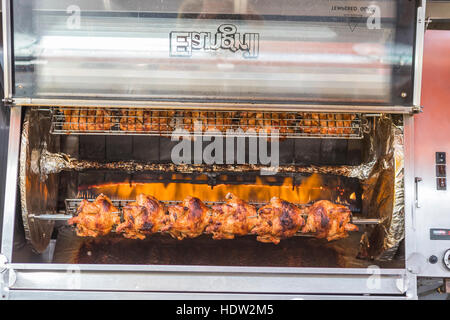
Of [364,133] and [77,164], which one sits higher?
[364,133]

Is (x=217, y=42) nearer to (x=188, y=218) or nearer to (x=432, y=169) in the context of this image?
(x=188, y=218)

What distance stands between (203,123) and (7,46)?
1.03 meters

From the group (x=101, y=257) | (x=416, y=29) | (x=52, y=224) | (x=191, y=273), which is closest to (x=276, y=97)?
(x=416, y=29)

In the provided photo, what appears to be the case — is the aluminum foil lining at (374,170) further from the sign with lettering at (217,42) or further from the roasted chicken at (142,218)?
the sign with lettering at (217,42)

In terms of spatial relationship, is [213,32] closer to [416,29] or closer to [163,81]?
[163,81]

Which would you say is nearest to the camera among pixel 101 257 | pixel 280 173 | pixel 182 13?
pixel 182 13

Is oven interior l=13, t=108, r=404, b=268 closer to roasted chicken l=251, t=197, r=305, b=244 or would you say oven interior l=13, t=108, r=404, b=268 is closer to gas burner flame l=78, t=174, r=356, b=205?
gas burner flame l=78, t=174, r=356, b=205

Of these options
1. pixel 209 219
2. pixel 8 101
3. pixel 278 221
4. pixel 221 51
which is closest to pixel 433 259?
pixel 278 221

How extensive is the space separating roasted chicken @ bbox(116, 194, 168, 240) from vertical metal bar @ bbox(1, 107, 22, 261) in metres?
0.51

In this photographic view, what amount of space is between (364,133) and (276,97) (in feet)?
2.49

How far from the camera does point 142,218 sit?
226cm

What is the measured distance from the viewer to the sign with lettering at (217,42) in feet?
6.82

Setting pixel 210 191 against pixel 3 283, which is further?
pixel 210 191

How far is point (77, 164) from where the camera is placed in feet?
8.16
